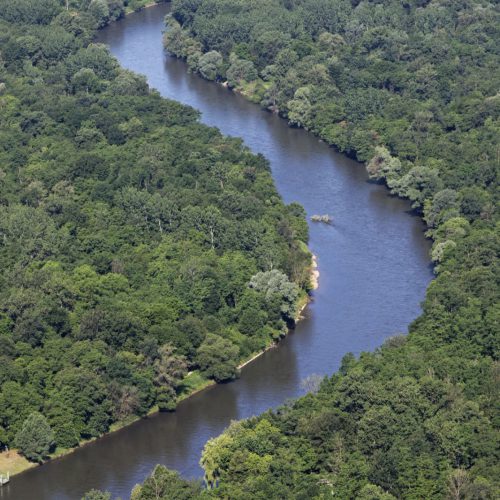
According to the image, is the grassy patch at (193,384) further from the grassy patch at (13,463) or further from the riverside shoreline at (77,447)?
the grassy patch at (13,463)

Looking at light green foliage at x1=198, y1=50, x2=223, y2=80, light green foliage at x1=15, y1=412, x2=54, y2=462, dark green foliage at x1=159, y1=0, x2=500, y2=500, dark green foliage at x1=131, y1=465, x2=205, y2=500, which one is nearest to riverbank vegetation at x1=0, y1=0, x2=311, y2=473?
light green foliage at x1=15, y1=412, x2=54, y2=462

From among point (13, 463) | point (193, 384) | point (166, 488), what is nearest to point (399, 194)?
point (193, 384)

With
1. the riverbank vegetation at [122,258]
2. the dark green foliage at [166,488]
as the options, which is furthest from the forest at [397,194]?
the riverbank vegetation at [122,258]

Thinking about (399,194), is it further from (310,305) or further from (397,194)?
(310,305)

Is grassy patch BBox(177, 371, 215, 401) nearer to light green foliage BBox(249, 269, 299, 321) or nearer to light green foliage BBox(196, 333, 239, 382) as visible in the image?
light green foliage BBox(196, 333, 239, 382)

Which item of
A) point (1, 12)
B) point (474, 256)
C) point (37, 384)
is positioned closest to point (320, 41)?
point (1, 12)

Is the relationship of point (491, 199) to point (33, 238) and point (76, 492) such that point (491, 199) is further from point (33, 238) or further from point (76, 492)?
point (76, 492)
